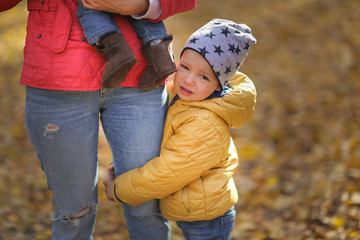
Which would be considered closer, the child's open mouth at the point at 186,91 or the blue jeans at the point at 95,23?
the blue jeans at the point at 95,23

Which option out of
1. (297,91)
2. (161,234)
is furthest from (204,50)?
(297,91)

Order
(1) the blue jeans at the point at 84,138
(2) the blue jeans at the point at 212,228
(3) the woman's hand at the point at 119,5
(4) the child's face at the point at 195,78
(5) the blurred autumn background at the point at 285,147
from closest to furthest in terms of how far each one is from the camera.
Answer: (3) the woman's hand at the point at 119,5
(1) the blue jeans at the point at 84,138
(4) the child's face at the point at 195,78
(2) the blue jeans at the point at 212,228
(5) the blurred autumn background at the point at 285,147

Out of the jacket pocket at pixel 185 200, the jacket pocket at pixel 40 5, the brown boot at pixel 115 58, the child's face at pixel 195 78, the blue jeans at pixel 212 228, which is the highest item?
the jacket pocket at pixel 40 5

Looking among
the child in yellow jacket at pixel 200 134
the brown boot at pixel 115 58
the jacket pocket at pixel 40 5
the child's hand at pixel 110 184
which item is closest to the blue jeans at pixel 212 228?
the child in yellow jacket at pixel 200 134

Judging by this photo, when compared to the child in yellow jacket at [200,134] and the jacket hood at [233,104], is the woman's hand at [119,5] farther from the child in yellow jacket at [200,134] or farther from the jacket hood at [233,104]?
the jacket hood at [233,104]

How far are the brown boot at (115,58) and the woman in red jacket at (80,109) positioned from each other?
3.6 inches

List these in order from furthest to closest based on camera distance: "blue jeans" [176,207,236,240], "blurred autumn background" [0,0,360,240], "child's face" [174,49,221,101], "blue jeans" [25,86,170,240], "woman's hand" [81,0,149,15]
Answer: "blurred autumn background" [0,0,360,240] → "blue jeans" [176,207,236,240] → "child's face" [174,49,221,101] → "blue jeans" [25,86,170,240] → "woman's hand" [81,0,149,15]

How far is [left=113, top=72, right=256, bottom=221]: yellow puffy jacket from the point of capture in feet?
6.30

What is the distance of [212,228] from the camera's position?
7.15ft

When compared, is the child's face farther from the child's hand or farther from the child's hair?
the child's hand

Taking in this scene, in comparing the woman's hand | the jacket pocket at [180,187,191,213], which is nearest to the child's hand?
the jacket pocket at [180,187,191,213]

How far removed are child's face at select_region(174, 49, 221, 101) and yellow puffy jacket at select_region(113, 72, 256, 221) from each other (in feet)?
0.15

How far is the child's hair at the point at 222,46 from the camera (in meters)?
1.92

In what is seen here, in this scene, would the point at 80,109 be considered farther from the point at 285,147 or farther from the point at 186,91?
the point at 285,147
